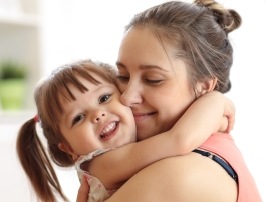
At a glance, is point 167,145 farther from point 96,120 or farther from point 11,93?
point 11,93

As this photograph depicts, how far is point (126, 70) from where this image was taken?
1.38m

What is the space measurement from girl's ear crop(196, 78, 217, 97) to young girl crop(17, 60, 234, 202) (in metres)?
0.04

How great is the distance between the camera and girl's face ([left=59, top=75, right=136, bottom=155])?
134cm

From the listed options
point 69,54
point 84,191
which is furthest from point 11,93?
point 84,191

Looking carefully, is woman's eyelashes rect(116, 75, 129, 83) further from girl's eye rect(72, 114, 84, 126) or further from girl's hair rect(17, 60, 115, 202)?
girl's eye rect(72, 114, 84, 126)

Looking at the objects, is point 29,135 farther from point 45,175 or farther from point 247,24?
point 247,24

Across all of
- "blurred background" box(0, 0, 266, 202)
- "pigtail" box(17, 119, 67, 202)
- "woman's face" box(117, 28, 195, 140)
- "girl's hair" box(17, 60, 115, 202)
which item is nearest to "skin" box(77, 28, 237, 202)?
"woman's face" box(117, 28, 195, 140)

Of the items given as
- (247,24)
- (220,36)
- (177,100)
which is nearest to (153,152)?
(177,100)

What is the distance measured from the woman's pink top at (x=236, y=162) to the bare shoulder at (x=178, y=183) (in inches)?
2.0

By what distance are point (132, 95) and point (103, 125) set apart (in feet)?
0.36

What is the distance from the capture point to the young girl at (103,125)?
1225mm

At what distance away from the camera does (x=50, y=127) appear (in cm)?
148

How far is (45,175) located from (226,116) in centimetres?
65

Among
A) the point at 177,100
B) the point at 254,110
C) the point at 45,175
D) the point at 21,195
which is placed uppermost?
the point at 177,100
